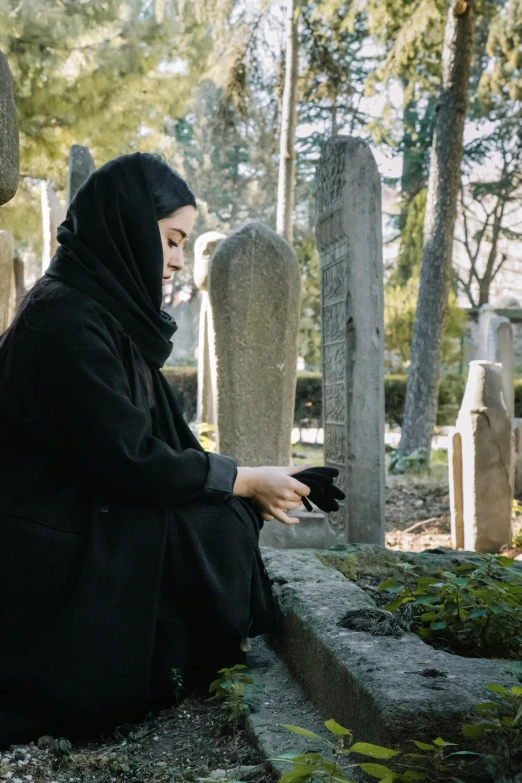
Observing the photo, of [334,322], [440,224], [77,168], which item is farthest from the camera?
[440,224]

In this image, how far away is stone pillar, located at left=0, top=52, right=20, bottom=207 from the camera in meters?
2.08

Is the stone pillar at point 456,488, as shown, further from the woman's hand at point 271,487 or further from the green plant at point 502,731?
the green plant at point 502,731

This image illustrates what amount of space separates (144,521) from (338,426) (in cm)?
270

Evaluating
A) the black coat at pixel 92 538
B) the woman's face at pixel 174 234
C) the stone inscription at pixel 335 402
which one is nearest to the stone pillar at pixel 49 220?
the stone inscription at pixel 335 402

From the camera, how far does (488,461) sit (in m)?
5.54

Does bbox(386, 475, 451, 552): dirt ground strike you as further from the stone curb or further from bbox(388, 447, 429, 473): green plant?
the stone curb

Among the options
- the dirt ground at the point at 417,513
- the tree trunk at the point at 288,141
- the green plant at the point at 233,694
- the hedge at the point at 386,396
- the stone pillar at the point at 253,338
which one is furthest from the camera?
the hedge at the point at 386,396

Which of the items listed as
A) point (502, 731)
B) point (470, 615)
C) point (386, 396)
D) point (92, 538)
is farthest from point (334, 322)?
point (386, 396)

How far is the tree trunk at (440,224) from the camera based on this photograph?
9.36m

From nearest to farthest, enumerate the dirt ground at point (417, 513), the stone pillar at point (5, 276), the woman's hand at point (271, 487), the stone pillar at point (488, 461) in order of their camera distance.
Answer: the woman's hand at point (271, 487), the stone pillar at point (488, 461), the dirt ground at point (417, 513), the stone pillar at point (5, 276)

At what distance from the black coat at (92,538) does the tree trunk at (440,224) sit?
25.6ft

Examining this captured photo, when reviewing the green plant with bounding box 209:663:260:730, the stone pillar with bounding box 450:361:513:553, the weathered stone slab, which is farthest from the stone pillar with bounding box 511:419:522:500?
the green plant with bounding box 209:663:260:730

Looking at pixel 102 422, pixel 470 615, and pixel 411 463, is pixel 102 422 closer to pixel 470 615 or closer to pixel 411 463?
pixel 470 615

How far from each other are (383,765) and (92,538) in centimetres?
90
